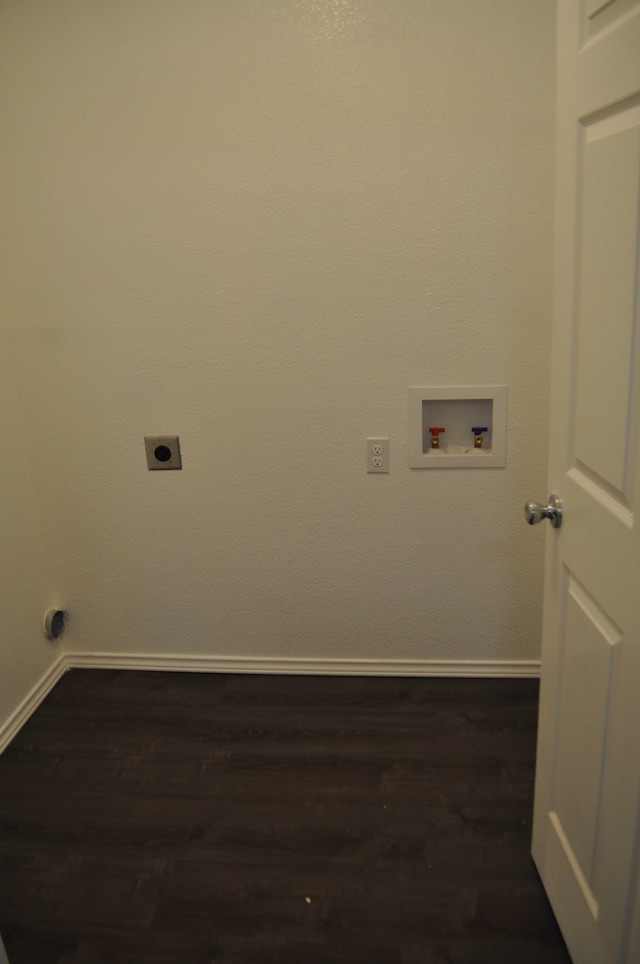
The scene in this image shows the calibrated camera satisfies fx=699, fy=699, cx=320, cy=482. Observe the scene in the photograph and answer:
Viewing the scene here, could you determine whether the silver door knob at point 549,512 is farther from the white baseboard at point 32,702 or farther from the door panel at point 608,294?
the white baseboard at point 32,702

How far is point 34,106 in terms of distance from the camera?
212 cm

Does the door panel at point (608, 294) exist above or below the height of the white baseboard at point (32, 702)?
above

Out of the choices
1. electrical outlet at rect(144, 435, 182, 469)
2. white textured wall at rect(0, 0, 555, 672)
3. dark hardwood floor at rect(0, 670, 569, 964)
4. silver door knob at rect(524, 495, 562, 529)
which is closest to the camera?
silver door knob at rect(524, 495, 562, 529)

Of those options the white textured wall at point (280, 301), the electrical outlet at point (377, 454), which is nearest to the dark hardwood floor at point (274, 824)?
the white textured wall at point (280, 301)

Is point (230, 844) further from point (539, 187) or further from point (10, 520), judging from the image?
point (539, 187)

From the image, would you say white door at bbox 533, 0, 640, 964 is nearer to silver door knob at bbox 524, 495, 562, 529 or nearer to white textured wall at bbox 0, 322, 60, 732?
silver door knob at bbox 524, 495, 562, 529

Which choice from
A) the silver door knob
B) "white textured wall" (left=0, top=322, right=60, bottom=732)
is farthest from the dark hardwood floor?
the silver door knob

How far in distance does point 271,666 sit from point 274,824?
728 millimetres

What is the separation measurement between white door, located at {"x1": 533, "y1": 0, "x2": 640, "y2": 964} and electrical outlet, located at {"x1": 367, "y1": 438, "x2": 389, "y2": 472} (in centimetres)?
86

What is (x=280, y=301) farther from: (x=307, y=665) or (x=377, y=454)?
(x=307, y=665)

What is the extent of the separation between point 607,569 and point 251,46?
1.76m

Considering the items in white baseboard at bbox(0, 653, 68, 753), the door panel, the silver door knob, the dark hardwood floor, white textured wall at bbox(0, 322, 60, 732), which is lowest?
the dark hardwood floor

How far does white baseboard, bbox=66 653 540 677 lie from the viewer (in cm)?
248

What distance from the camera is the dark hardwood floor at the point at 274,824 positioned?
158cm
